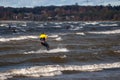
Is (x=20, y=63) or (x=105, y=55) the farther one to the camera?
(x=105, y=55)

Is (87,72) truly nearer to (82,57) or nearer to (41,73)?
(41,73)

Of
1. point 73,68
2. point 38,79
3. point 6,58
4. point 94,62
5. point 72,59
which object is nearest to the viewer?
point 38,79

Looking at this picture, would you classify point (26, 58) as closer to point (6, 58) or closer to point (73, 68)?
point (6, 58)

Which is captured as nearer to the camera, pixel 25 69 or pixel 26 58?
pixel 25 69

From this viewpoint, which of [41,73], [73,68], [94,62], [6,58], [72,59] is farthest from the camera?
[6,58]

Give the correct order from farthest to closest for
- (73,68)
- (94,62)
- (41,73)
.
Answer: (94,62) → (73,68) → (41,73)

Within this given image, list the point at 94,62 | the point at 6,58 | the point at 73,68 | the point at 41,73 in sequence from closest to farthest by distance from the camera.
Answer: the point at 41,73 < the point at 73,68 < the point at 94,62 < the point at 6,58

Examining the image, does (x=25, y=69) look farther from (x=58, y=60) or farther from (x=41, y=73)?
(x=58, y=60)

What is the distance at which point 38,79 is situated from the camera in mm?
19562

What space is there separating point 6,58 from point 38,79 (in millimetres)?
10609

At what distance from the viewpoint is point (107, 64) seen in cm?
2456

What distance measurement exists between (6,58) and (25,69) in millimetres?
7594

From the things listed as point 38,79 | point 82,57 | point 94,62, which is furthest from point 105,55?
point 38,79

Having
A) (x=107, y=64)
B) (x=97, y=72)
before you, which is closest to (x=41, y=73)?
(x=97, y=72)
